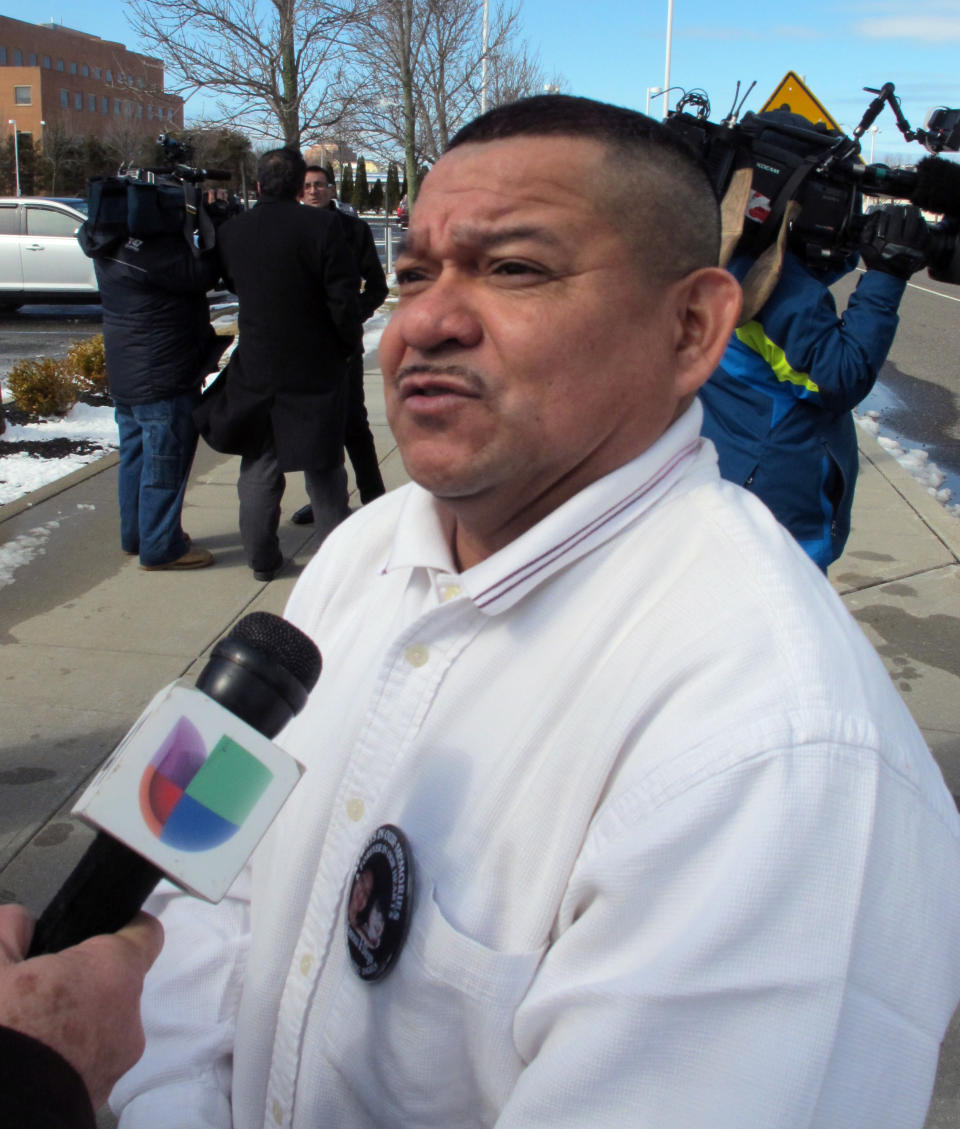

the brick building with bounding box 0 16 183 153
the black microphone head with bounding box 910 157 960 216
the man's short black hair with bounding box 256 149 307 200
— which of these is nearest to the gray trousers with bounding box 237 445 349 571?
the man's short black hair with bounding box 256 149 307 200

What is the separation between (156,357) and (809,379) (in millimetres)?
3393

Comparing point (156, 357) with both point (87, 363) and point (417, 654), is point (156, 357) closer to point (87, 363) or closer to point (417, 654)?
point (417, 654)

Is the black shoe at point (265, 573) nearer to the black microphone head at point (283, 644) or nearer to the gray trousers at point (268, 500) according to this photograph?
the gray trousers at point (268, 500)

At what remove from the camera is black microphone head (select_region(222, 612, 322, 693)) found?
1157 mm

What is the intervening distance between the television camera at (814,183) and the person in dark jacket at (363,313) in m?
2.64

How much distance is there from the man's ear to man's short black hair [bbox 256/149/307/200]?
13.0 ft

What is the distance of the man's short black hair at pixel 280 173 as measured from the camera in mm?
4980

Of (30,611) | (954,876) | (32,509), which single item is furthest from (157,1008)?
(32,509)

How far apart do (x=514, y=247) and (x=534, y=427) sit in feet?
0.80

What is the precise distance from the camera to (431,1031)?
1218 mm

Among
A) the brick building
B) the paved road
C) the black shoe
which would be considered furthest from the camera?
Result: the brick building

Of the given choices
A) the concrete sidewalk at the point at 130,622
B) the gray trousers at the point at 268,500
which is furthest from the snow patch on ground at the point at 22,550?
the gray trousers at the point at 268,500

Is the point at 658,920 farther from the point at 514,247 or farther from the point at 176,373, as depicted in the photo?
the point at 176,373

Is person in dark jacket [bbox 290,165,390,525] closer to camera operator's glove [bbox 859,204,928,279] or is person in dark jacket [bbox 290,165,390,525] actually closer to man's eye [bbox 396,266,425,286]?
camera operator's glove [bbox 859,204,928,279]
